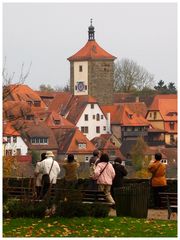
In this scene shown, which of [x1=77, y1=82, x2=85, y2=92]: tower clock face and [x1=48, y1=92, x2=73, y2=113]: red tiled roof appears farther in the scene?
[x1=77, y1=82, x2=85, y2=92]: tower clock face

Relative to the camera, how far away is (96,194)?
14.3 meters

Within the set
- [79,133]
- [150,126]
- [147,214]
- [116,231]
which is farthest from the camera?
[150,126]

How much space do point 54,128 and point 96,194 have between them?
11407 centimetres

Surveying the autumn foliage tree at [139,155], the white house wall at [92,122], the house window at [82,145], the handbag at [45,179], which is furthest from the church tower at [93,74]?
the handbag at [45,179]

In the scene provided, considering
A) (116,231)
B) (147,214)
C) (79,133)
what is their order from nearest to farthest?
(116,231)
(147,214)
(79,133)

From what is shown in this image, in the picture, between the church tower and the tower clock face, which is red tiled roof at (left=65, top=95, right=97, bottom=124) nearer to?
the tower clock face

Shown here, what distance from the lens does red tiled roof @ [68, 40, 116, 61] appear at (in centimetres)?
14775

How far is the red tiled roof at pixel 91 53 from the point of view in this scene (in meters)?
148

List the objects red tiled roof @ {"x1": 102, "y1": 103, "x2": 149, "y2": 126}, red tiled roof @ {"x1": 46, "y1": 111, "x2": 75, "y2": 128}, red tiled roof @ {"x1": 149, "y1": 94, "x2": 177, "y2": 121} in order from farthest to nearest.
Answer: red tiled roof @ {"x1": 149, "y1": 94, "x2": 177, "y2": 121} → red tiled roof @ {"x1": 102, "y1": 103, "x2": 149, "y2": 126} → red tiled roof @ {"x1": 46, "y1": 111, "x2": 75, "y2": 128}

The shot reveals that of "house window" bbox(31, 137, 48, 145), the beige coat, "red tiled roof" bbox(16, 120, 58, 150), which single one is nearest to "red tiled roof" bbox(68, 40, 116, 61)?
"red tiled roof" bbox(16, 120, 58, 150)

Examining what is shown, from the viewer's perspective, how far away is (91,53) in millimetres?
148750

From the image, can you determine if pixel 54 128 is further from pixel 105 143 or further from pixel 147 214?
pixel 147 214

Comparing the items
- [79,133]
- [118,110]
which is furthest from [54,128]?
[118,110]

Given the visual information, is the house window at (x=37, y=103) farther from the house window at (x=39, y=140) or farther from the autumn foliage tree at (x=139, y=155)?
the autumn foliage tree at (x=139, y=155)
